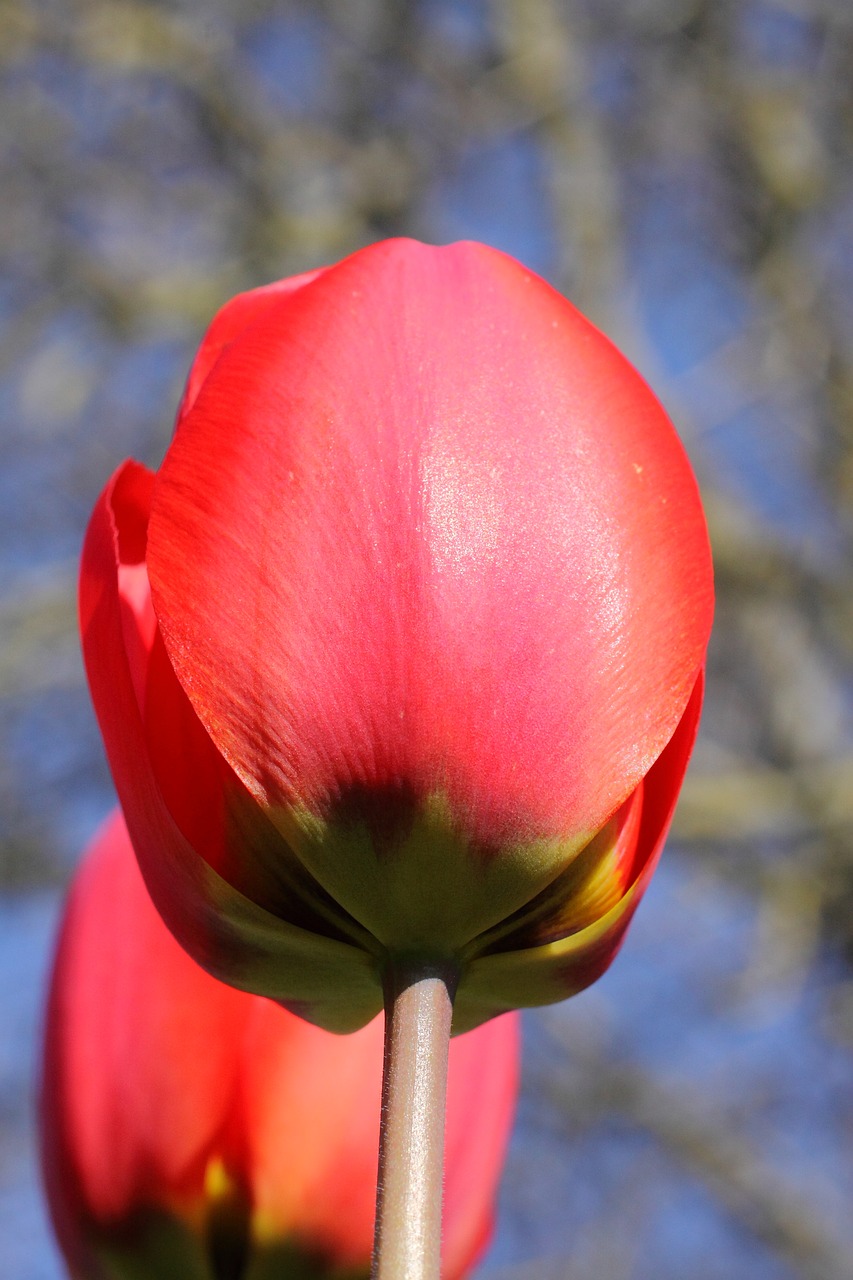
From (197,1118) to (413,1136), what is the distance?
0.16 meters

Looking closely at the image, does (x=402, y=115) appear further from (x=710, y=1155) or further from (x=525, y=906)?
(x=525, y=906)

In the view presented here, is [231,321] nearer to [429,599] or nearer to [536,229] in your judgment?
[429,599]

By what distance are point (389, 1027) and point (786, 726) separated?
110 inches

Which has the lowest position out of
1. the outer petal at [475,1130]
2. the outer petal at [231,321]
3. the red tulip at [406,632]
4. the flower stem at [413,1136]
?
the outer petal at [475,1130]

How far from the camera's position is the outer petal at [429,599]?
0.94 ft

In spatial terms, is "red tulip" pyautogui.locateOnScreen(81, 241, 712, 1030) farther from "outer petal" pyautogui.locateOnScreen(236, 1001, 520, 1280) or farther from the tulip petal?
"outer petal" pyautogui.locateOnScreen(236, 1001, 520, 1280)

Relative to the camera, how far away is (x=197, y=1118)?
1.34 feet

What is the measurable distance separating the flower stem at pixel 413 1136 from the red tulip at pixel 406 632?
0.06ft

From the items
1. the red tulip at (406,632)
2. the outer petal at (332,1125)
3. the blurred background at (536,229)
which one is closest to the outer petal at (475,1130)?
the outer petal at (332,1125)

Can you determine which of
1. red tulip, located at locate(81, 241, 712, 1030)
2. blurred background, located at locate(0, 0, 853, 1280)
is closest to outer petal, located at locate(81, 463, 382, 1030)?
red tulip, located at locate(81, 241, 712, 1030)

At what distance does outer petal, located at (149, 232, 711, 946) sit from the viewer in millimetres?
288

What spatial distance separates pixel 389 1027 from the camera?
0.91ft

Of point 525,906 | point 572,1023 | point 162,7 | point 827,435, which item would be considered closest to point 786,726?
point 827,435

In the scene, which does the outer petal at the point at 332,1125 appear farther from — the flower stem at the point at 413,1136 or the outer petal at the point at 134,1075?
the flower stem at the point at 413,1136
